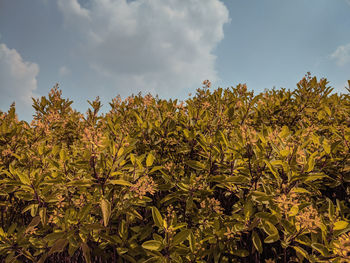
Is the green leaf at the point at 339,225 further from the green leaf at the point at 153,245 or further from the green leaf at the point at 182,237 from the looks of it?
the green leaf at the point at 153,245

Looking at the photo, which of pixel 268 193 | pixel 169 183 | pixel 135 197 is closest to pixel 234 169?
pixel 268 193

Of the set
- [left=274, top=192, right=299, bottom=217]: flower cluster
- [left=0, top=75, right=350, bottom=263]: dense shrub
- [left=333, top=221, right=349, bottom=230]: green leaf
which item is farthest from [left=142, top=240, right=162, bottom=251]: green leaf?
[left=333, top=221, right=349, bottom=230]: green leaf

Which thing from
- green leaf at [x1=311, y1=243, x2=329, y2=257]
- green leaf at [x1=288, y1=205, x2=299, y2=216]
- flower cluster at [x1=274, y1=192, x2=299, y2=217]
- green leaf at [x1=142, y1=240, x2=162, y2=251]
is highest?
flower cluster at [x1=274, y1=192, x2=299, y2=217]

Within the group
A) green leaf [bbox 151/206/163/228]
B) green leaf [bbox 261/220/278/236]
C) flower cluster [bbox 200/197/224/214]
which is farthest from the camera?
flower cluster [bbox 200/197/224/214]

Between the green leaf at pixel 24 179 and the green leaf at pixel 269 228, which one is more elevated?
the green leaf at pixel 24 179

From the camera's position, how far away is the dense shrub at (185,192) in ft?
7.88

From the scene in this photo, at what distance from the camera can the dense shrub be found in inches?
94.6

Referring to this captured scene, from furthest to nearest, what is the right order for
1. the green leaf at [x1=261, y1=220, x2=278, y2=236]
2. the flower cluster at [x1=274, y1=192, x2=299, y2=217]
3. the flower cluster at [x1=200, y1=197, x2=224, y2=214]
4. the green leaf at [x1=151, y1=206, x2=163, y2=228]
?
the flower cluster at [x1=200, y1=197, x2=224, y2=214]
the green leaf at [x1=151, y1=206, x2=163, y2=228]
the green leaf at [x1=261, y1=220, x2=278, y2=236]
the flower cluster at [x1=274, y1=192, x2=299, y2=217]

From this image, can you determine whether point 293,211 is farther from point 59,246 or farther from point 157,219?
point 59,246

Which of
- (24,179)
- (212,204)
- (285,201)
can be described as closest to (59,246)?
(24,179)

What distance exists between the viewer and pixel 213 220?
10.2ft

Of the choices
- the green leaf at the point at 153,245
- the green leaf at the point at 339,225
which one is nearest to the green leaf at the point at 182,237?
the green leaf at the point at 153,245

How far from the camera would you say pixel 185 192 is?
3020mm

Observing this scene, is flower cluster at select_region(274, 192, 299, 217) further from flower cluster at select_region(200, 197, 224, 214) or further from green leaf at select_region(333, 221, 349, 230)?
flower cluster at select_region(200, 197, 224, 214)
